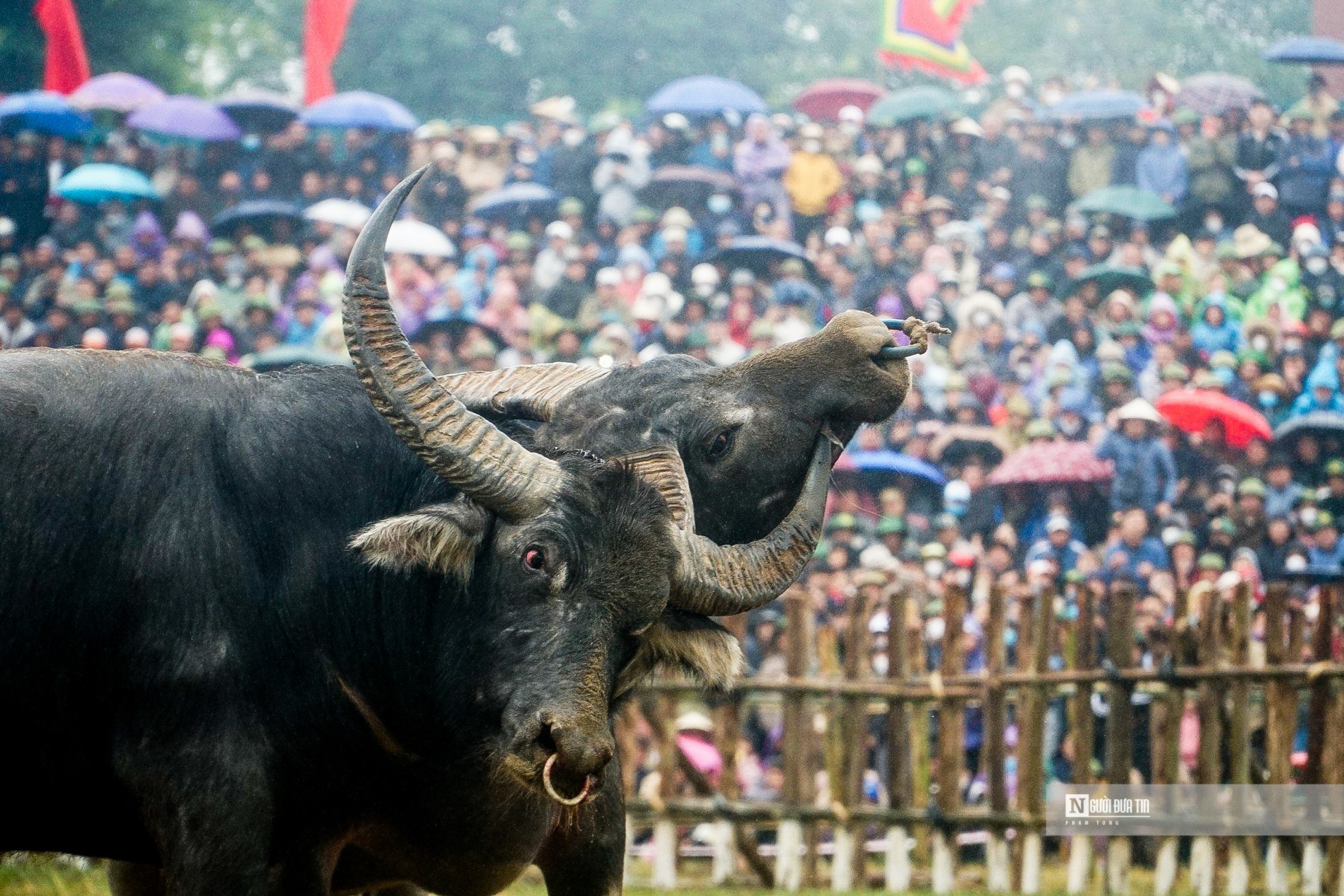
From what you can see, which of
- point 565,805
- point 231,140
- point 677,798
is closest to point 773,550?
point 565,805

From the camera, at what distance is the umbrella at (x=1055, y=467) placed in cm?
1281

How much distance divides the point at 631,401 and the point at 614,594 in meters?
1.07

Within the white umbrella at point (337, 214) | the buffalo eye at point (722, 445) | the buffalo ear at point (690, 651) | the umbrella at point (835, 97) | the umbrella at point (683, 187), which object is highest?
the umbrella at point (835, 97)

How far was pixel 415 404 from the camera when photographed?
4.48m

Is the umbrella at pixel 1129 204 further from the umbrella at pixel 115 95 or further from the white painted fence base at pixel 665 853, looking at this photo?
the umbrella at pixel 115 95

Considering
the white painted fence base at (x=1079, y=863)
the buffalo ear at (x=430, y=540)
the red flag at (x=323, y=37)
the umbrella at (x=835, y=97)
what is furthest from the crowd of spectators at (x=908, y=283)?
the buffalo ear at (x=430, y=540)

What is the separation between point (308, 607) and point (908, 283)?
11.5 metres

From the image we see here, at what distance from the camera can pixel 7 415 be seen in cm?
449

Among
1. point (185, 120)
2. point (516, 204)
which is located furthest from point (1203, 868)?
point (185, 120)

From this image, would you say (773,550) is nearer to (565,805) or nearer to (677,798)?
(565,805)

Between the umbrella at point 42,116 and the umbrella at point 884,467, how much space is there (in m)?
10.1

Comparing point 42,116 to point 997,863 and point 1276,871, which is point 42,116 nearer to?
point 997,863

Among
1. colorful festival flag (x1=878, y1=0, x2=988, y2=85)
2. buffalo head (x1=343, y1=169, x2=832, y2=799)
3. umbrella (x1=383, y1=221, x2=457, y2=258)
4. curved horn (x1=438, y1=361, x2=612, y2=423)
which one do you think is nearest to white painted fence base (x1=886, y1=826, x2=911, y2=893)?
curved horn (x1=438, y1=361, x2=612, y2=423)

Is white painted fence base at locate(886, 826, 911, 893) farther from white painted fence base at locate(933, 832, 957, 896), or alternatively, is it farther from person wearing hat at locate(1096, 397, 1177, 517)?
person wearing hat at locate(1096, 397, 1177, 517)
